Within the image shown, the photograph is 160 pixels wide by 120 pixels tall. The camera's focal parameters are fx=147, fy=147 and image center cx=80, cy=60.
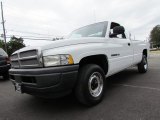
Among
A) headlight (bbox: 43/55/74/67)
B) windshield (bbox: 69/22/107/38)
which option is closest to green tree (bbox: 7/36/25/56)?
windshield (bbox: 69/22/107/38)

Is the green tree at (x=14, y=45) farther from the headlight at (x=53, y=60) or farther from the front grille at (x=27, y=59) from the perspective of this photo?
the headlight at (x=53, y=60)

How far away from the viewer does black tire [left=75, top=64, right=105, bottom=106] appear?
2.76 meters

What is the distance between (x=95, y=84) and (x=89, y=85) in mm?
285

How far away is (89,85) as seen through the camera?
2945mm

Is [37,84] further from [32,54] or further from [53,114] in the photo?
[53,114]

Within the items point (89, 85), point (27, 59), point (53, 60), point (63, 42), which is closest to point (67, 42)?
point (63, 42)

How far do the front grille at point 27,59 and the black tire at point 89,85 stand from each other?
830 mm

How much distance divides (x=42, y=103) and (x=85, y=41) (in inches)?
68.4

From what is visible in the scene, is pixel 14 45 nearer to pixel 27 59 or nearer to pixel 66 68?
pixel 27 59

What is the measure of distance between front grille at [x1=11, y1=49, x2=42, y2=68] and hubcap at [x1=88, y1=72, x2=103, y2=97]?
3.70ft

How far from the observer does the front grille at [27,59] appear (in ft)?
8.44

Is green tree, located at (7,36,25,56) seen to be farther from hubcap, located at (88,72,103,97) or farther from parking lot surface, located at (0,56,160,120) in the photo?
hubcap, located at (88,72,103,97)

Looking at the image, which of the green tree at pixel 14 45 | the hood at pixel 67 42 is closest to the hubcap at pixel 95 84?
the hood at pixel 67 42

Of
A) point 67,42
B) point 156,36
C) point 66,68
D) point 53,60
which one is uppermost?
point 156,36
